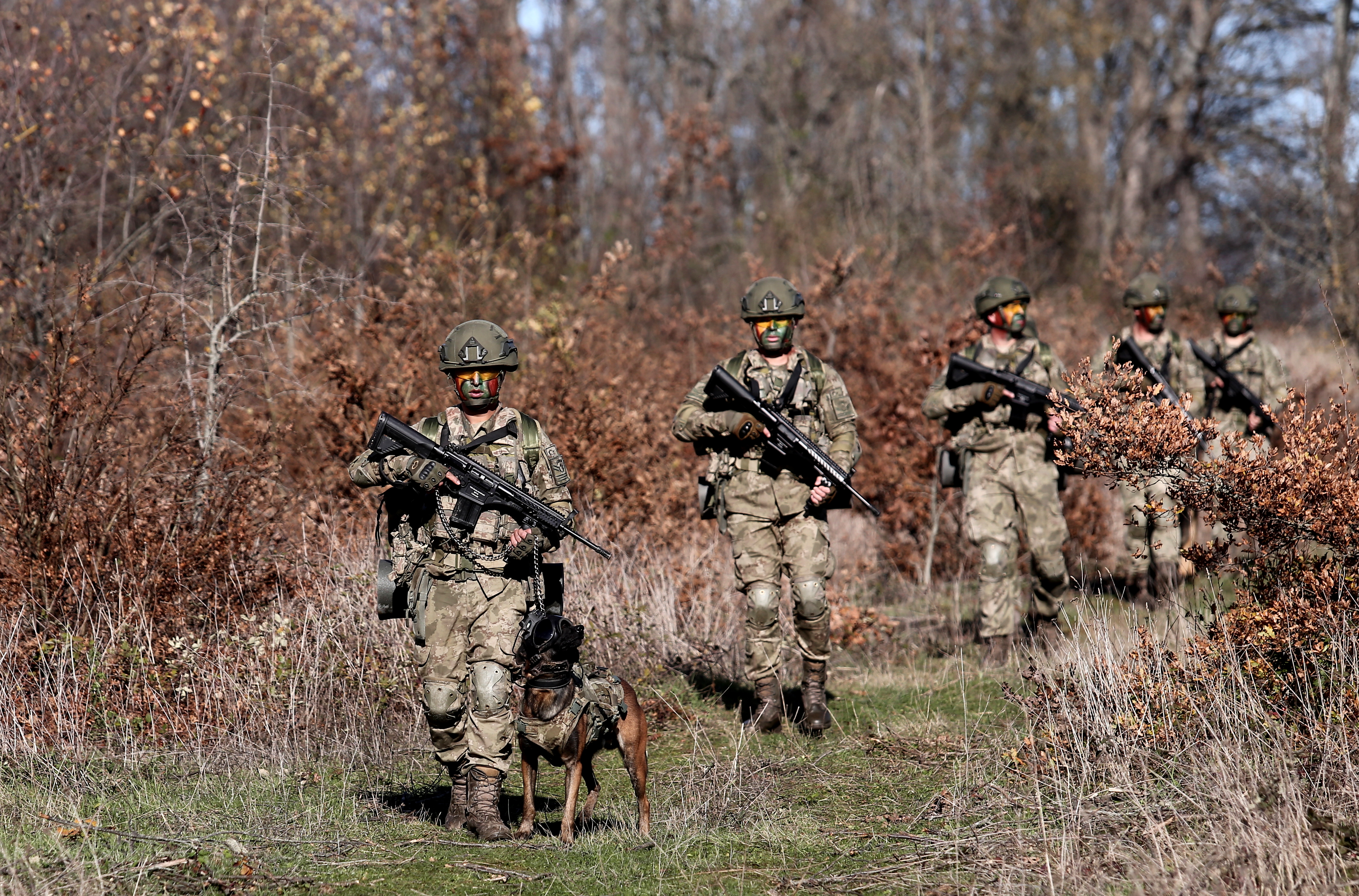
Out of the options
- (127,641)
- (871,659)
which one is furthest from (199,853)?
(871,659)

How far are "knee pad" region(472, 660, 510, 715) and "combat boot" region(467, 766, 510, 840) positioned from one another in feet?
0.80

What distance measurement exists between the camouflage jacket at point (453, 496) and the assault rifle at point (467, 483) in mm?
63

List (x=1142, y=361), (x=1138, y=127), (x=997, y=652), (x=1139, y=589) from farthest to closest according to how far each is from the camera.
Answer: (x=1138, y=127) → (x=1139, y=589) → (x=1142, y=361) → (x=997, y=652)

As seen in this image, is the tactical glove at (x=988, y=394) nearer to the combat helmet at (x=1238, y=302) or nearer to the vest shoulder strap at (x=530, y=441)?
the combat helmet at (x=1238, y=302)

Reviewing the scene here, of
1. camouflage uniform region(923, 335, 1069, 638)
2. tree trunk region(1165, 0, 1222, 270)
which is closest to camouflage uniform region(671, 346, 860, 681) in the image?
camouflage uniform region(923, 335, 1069, 638)

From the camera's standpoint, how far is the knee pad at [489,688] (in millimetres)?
5125

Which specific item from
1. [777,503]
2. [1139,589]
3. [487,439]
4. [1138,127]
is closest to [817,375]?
[777,503]

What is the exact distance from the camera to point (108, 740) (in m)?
6.14

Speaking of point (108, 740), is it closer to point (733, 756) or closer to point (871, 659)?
point (733, 756)

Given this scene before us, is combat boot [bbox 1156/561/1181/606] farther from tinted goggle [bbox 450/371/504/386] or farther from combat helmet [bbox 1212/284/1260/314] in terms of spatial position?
tinted goggle [bbox 450/371/504/386]

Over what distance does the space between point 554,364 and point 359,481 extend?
4.65 metres

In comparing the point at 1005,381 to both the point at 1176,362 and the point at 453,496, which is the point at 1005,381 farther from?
the point at 453,496

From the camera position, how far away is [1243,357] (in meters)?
10.1

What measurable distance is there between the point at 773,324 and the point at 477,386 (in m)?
2.04
